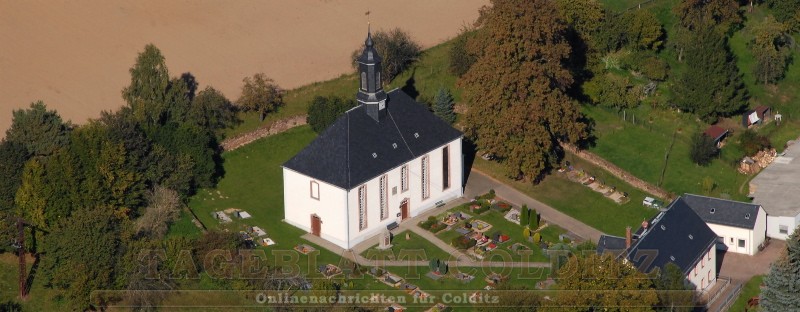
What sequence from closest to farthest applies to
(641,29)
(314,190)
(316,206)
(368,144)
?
(314,190) → (316,206) → (368,144) → (641,29)

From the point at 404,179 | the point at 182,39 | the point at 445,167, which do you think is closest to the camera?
the point at 404,179

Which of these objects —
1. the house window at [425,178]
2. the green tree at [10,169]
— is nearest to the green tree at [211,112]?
the green tree at [10,169]

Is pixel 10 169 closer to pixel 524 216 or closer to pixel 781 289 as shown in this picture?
pixel 524 216

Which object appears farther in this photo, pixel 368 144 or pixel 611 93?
pixel 611 93

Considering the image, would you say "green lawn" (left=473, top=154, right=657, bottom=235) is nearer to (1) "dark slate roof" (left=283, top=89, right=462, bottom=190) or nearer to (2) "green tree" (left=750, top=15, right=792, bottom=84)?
(1) "dark slate roof" (left=283, top=89, right=462, bottom=190)

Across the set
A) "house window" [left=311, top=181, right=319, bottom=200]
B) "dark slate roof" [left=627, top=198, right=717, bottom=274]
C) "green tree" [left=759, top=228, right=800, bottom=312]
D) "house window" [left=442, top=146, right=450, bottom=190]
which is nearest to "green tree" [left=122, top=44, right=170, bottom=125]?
"house window" [left=311, top=181, right=319, bottom=200]

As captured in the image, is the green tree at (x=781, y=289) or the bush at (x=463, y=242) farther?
the bush at (x=463, y=242)

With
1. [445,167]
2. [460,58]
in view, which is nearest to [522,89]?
[445,167]

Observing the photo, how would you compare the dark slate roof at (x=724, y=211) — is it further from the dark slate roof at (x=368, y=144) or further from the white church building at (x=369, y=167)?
the dark slate roof at (x=368, y=144)
